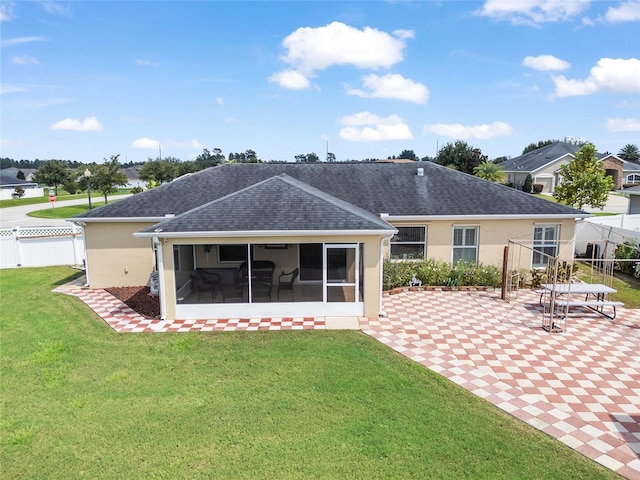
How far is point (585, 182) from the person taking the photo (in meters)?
30.6

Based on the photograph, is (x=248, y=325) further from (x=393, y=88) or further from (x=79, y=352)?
(x=393, y=88)

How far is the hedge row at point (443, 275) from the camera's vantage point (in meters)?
17.1

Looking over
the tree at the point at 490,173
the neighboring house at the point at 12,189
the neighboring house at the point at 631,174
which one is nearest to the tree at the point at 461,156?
the tree at the point at 490,173

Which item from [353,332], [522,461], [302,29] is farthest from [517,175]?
[522,461]

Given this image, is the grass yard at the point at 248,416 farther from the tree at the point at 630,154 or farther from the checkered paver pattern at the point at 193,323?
the tree at the point at 630,154

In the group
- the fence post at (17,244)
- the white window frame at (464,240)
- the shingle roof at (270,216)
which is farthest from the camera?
the fence post at (17,244)

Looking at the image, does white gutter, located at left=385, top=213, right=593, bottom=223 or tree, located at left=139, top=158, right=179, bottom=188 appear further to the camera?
tree, located at left=139, top=158, right=179, bottom=188

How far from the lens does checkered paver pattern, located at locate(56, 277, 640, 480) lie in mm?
7520

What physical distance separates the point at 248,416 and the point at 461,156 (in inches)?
2445

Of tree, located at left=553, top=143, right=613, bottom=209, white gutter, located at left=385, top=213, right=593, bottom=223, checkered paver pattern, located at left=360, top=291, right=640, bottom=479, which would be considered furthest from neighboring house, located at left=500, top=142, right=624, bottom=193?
checkered paver pattern, located at left=360, top=291, right=640, bottom=479

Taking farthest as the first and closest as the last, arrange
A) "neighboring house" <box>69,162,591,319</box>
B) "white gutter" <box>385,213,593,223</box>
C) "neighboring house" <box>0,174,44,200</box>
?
1. "neighboring house" <box>0,174,44,200</box>
2. "white gutter" <box>385,213,593,223</box>
3. "neighboring house" <box>69,162,591,319</box>

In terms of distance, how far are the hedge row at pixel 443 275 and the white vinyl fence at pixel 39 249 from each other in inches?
645

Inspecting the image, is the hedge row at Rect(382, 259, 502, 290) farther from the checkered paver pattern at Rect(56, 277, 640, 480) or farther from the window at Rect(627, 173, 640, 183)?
the window at Rect(627, 173, 640, 183)

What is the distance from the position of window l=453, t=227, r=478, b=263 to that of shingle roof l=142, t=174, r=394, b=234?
589 centimetres
